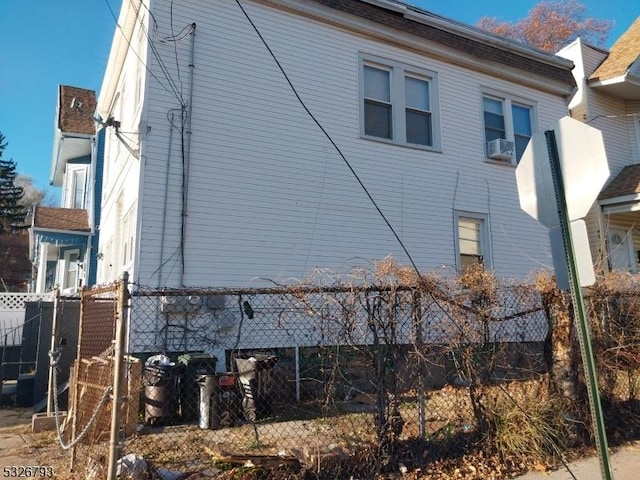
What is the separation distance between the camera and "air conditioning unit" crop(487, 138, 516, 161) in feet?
39.1

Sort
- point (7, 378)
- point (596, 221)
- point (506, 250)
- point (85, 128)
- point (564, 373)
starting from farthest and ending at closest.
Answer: point (85, 128) → point (596, 221) → point (506, 250) → point (7, 378) → point (564, 373)

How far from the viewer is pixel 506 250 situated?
11.9 m

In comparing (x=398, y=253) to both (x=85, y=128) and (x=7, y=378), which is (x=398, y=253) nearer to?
(x=7, y=378)

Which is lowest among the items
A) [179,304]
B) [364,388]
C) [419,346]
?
[364,388]

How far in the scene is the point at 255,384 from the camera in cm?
681

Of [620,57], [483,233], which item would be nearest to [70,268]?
[483,233]

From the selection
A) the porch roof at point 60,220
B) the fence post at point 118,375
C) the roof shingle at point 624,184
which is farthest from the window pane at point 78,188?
the roof shingle at point 624,184

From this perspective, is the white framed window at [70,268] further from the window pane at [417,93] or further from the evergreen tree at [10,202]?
the evergreen tree at [10,202]

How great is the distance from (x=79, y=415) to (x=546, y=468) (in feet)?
15.0

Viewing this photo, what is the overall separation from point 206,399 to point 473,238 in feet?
25.0

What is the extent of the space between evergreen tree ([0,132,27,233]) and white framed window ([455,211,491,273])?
48.4 m

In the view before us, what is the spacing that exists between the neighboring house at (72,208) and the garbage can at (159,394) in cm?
834

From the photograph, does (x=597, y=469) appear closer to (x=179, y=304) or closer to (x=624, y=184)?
(x=179, y=304)

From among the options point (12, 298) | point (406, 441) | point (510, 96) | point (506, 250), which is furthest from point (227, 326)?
point (510, 96)
